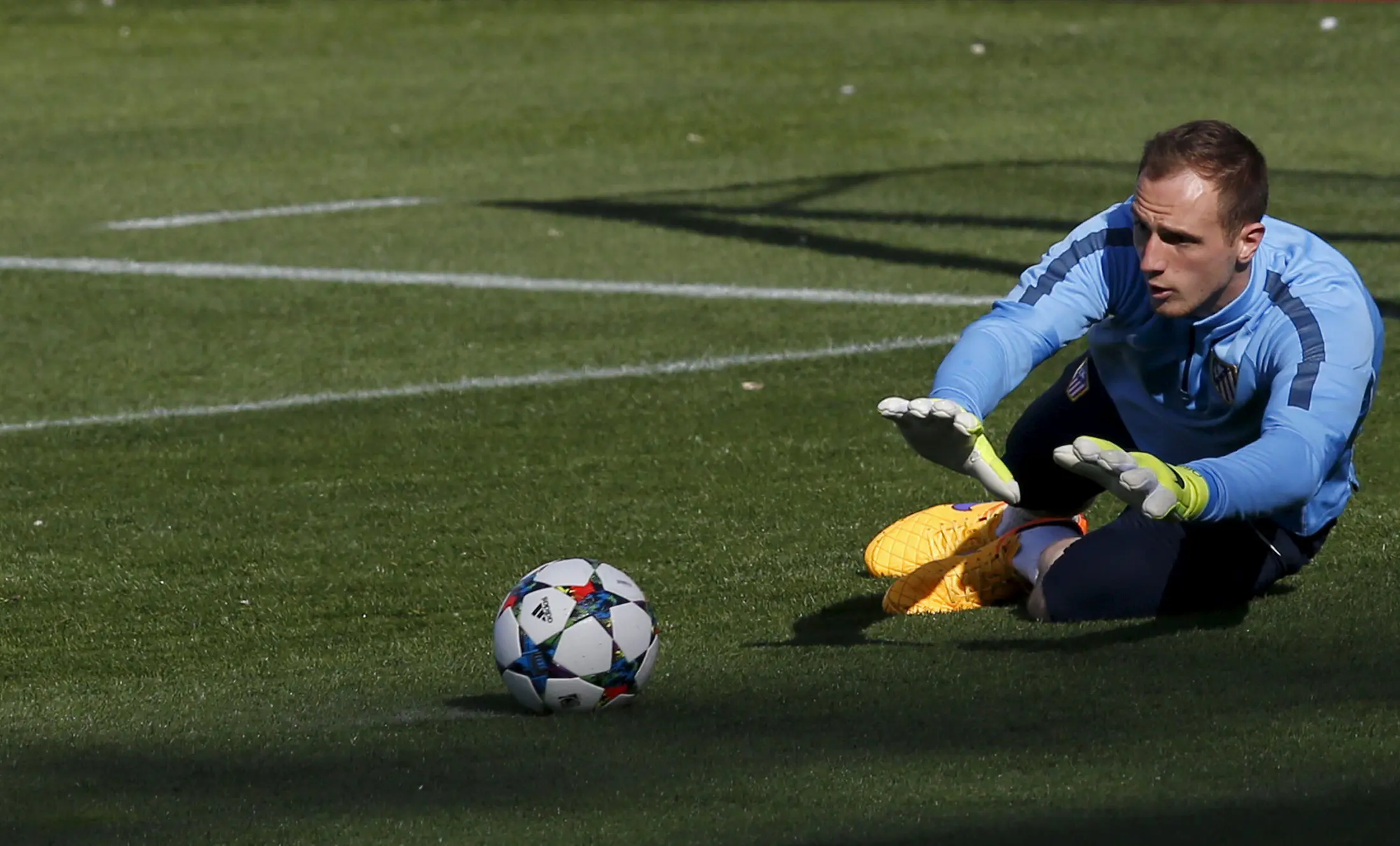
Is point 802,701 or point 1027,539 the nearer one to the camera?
point 802,701

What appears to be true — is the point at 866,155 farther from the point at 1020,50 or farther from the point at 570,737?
the point at 570,737

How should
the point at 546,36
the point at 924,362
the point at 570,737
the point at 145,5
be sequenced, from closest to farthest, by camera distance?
the point at 570,737
the point at 924,362
the point at 546,36
the point at 145,5

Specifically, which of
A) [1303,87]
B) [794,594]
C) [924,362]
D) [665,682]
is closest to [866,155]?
[1303,87]

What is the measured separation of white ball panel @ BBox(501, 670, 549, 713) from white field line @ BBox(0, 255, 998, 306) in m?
5.37

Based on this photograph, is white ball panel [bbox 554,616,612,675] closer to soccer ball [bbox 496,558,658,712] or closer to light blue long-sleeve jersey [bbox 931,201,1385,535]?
soccer ball [bbox 496,558,658,712]

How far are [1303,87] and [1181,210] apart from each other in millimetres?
12308

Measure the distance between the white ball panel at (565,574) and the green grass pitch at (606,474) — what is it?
1.03 feet

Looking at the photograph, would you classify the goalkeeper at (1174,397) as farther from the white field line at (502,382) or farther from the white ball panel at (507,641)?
the white field line at (502,382)

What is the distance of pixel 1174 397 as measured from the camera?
5.44m

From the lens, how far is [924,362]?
912cm

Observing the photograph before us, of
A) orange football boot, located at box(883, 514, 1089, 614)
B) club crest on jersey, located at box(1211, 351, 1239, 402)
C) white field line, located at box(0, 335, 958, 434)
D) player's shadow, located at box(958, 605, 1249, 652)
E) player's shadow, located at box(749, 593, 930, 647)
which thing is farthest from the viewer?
white field line, located at box(0, 335, 958, 434)

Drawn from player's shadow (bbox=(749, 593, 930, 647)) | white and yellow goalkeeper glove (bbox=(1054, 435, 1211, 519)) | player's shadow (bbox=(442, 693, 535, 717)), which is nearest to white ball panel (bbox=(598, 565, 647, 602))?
player's shadow (bbox=(442, 693, 535, 717))

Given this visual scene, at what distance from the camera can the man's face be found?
15.9 feet

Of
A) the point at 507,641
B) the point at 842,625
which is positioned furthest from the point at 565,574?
the point at 842,625
